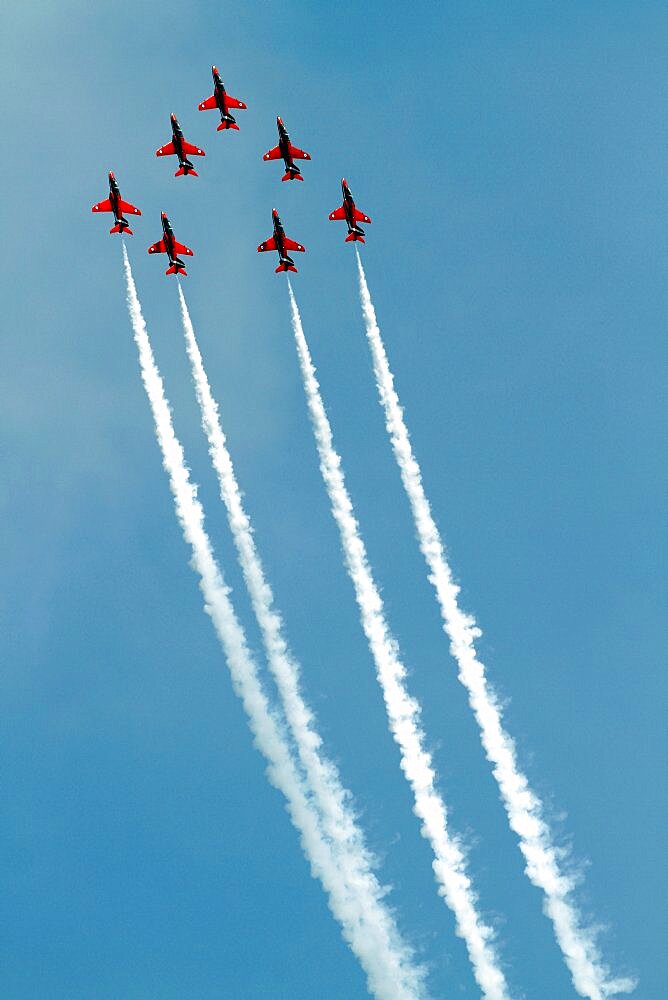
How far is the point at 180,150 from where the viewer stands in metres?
120

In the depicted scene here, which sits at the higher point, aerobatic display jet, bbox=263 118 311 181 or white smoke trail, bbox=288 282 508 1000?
aerobatic display jet, bbox=263 118 311 181

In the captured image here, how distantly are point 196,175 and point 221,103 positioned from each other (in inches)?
226

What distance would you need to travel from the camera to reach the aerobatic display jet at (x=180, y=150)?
11888 centimetres

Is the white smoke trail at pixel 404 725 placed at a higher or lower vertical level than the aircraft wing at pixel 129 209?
lower

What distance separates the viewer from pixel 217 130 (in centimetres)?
11800

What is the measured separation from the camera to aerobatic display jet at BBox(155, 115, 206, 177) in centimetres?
11888

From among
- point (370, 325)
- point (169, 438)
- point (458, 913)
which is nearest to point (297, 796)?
point (458, 913)

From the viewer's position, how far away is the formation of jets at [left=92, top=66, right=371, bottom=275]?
117750 mm

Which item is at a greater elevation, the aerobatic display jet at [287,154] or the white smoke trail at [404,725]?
the aerobatic display jet at [287,154]

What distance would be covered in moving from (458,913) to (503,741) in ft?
36.2

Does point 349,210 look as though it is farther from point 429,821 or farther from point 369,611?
point 429,821

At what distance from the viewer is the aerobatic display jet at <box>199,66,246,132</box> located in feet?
387

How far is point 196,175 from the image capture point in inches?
4737

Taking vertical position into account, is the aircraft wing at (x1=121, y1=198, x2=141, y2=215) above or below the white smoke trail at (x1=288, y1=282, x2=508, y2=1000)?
above
